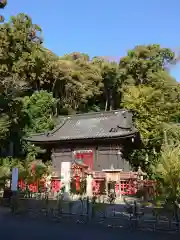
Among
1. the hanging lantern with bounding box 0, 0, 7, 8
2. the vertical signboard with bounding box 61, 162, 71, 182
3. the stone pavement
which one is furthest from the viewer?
the vertical signboard with bounding box 61, 162, 71, 182

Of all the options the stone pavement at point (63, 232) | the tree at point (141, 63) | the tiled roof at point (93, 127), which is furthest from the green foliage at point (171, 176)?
the tree at point (141, 63)

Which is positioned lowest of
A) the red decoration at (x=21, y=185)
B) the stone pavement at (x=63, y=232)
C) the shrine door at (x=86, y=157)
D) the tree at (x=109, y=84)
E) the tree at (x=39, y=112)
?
the stone pavement at (x=63, y=232)

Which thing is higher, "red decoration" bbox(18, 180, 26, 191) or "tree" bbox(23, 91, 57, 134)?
"tree" bbox(23, 91, 57, 134)

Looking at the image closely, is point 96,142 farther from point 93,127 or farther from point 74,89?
point 74,89

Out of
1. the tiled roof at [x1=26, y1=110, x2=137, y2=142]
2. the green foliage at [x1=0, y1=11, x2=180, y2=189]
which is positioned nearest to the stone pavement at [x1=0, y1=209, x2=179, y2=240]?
the green foliage at [x1=0, y1=11, x2=180, y2=189]

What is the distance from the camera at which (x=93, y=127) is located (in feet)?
78.4

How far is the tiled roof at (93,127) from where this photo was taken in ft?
70.5

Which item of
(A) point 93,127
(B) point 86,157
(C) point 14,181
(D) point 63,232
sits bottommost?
(D) point 63,232

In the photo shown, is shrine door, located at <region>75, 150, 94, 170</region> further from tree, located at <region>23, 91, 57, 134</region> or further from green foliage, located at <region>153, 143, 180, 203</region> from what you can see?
green foliage, located at <region>153, 143, 180, 203</region>

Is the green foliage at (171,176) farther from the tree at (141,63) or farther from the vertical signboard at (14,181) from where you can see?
the tree at (141,63)

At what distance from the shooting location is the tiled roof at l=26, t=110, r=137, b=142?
21.5m

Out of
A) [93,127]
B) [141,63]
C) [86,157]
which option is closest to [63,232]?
[86,157]

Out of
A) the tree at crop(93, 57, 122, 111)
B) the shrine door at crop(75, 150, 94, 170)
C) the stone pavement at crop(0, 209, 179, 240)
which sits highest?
the tree at crop(93, 57, 122, 111)

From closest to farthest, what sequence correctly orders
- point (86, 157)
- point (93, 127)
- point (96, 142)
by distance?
1. point (96, 142)
2. point (86, 157)
3. point (93, 127)
